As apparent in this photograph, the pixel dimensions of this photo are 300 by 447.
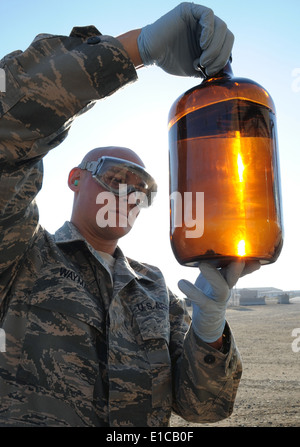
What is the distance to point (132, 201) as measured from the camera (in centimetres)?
257

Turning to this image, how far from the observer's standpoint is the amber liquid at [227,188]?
1.55m

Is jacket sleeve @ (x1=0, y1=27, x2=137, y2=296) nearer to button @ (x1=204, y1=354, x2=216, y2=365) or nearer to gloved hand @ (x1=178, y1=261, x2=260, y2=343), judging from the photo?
gloved hand @ (x1=178, y1=261, x2=260, y2=343)

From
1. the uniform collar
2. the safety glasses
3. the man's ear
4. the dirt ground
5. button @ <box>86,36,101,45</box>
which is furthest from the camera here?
the dirt ground

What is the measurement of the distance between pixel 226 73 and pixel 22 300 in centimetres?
136

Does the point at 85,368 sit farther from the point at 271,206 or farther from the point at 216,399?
the point at 271,206

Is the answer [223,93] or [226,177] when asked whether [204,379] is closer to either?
[226,177]

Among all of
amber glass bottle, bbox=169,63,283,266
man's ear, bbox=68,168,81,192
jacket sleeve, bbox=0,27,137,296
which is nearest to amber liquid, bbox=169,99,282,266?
amber glass bottle, bbox=169,63,283,266

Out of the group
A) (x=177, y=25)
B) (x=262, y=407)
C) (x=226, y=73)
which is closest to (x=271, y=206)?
(x=226, y=73)

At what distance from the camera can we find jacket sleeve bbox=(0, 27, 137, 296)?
1423 millimetres

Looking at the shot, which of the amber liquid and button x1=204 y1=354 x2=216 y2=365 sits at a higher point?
the amber liquid

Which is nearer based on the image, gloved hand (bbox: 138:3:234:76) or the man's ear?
gloved hand (bbox: 138:3:234:76)

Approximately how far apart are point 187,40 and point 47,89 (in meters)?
0.65

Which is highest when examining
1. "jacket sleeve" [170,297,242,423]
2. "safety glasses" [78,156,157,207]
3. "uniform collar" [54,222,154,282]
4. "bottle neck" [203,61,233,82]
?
"bottle neck" [203,61,233,82]

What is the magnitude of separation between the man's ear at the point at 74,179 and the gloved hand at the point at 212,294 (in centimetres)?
107
